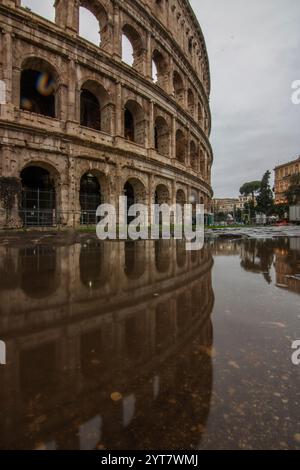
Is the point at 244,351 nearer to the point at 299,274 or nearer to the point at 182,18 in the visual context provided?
the point at 299,274

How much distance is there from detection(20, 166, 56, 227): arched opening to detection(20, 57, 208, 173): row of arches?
4.25 metres

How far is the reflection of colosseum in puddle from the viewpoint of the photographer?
104cm

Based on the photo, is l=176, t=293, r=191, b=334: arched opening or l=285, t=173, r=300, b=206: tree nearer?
l=176, t=293, r=191, b=334: arched opening

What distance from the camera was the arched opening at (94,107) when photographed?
1741 cm

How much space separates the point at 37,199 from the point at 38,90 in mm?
8172

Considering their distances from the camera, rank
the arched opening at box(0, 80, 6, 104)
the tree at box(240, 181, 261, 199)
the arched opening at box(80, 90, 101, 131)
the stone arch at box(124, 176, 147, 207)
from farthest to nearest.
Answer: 1. the tree at box(240, 181, 261, 199)
2. the stone arch at box(124, 176, 147, 207)
3. the arched opening at box(80, 90, 101, 131)
4. the arched opening at box(0, 80, 6, 104)

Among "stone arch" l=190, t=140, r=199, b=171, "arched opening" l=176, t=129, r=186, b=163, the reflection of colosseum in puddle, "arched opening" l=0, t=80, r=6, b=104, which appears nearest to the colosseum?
"arched opening" l=0, t=80, r=6, b=104

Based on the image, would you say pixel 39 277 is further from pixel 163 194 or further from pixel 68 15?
pixel 163 194

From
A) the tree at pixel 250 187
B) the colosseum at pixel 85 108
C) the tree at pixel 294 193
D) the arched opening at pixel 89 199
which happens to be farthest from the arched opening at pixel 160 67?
the tree at pixel 250 187

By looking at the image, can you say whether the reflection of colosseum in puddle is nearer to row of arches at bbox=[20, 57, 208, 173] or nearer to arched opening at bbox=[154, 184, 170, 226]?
row of arches at bbox=[20, 57, 208, 173]

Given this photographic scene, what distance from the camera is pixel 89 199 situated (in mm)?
18516

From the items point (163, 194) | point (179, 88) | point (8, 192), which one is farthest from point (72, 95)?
point (179, 88)

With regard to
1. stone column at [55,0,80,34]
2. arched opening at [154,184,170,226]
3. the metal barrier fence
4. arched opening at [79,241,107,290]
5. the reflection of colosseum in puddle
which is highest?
stone column at [55,0,80,34]

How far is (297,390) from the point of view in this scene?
1.30 m
